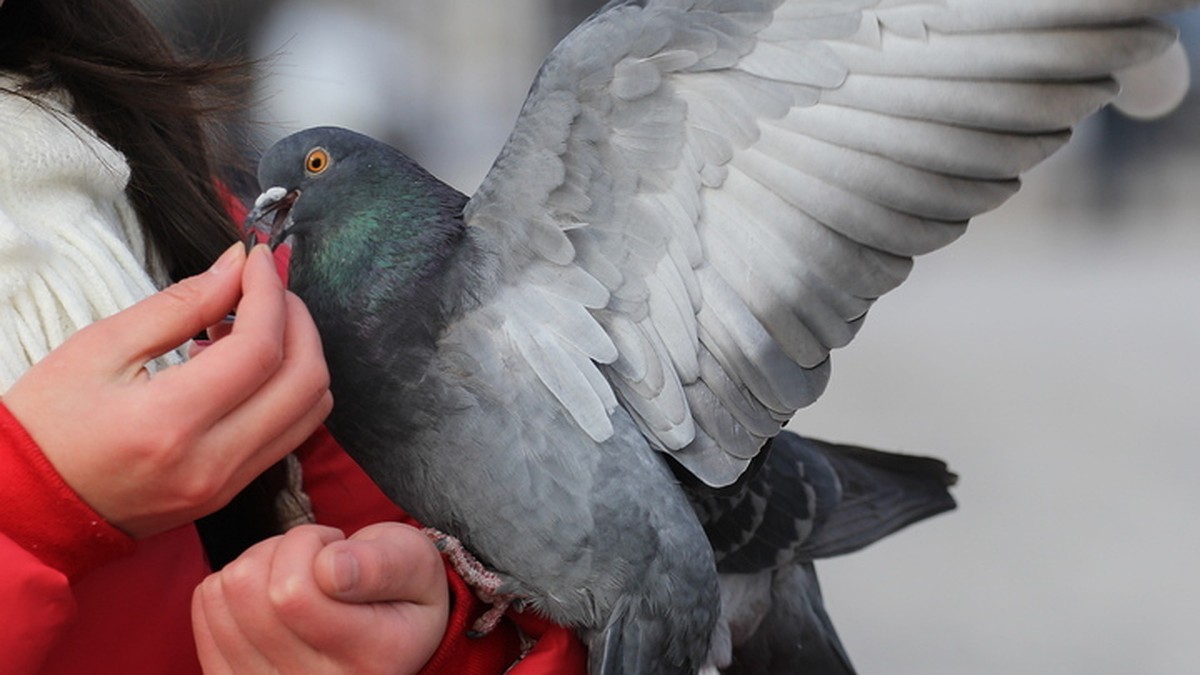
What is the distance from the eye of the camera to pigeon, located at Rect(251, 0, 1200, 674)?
1.44 metres

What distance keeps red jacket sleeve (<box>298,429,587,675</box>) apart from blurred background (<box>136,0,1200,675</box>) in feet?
1.37

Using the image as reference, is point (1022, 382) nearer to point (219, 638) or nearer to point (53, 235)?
point (53, 235)

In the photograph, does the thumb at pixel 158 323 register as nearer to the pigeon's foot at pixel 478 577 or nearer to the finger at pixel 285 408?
the finger at pixel 285 408

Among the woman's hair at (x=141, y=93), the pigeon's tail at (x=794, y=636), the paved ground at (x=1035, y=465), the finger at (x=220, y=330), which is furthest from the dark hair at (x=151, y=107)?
the paved ground at (x=1035, y=465)

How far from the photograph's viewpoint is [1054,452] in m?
5.54

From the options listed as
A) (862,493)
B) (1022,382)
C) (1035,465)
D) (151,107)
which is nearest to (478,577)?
(151,107)

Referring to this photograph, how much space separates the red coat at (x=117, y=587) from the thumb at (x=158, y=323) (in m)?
0.09

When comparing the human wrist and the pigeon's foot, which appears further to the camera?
the pigeon's foot

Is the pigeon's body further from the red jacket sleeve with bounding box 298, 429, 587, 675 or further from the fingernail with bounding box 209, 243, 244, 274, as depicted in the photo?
the fingernail with bounding box 209, 243, 244, 274

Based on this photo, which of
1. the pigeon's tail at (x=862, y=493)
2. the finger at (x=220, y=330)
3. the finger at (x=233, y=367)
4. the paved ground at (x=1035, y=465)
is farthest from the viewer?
the paved ground at (x=1035, y=465)

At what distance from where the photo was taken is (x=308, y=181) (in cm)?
157

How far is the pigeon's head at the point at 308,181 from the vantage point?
156cm

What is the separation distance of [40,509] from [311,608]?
0.20 meters

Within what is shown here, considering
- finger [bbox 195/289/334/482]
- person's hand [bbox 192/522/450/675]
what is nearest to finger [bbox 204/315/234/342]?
finger [bbox 195/289/334/482]
